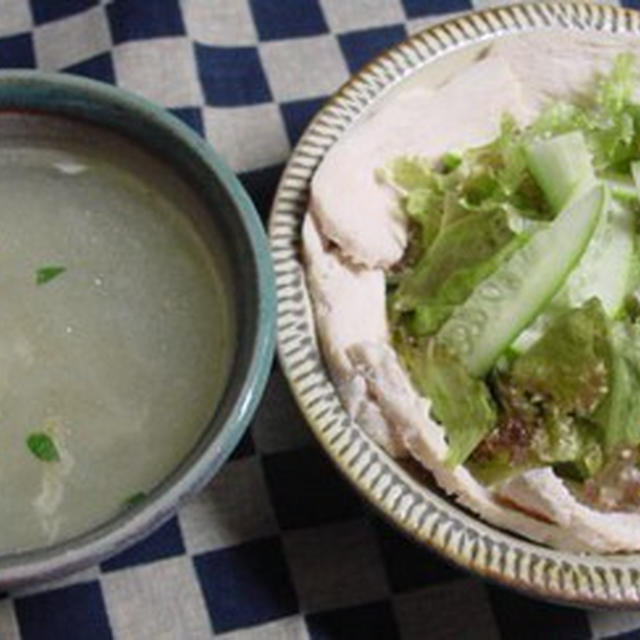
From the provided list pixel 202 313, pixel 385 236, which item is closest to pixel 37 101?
pixel 202 313

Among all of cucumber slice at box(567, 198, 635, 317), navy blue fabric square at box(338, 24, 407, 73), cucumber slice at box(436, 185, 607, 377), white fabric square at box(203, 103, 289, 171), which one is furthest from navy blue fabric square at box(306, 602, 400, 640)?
navy blue fabric square at box(338, 24, 407, 73)

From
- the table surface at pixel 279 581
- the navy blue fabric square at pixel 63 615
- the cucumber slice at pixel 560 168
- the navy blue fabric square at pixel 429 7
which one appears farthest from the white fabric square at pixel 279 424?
the navy blue fabric square at pixel 429 7

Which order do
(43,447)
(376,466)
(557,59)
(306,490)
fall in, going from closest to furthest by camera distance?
(43,447) → (376,466) → (306,490) → (557,59)

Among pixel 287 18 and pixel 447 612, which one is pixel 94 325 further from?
pixel 287 18

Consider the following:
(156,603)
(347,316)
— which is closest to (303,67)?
(347,316)

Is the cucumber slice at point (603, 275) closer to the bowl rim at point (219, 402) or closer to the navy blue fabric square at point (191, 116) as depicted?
the bowl rim at point (219, 402)

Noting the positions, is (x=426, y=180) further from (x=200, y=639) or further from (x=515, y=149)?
(x=200, y=639)
